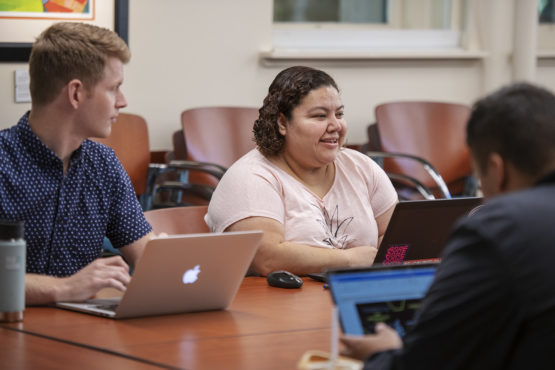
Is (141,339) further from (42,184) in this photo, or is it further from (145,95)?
(145,95)

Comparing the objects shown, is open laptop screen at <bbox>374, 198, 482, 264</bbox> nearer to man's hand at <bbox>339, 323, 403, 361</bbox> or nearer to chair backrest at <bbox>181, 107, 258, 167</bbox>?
man's hand at <bbox>339, 323, 403, 361</bbox>

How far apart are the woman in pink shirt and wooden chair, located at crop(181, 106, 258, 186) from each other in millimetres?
1521

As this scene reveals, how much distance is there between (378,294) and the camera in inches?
61.8

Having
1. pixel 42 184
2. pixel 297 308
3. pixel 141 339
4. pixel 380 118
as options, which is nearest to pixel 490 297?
pixel 141 339

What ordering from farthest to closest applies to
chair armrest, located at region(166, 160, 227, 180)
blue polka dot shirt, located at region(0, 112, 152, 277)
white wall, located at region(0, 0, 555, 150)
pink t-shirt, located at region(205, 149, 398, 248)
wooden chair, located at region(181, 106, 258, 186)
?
white wall, located at region(0, 0, 555, 150) → wooden chair, located at region(181, 106, 258, 186) → chair armrest, located at region(166, 160, 227, 180) → pink t-shirt, located at region(205, 149, 398, 248) → blue polka dot shirt, located at region(0, 112, 152, 277)

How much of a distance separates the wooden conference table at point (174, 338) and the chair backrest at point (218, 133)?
2459mm

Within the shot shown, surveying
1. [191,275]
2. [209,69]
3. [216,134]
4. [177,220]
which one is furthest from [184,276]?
[209,69]

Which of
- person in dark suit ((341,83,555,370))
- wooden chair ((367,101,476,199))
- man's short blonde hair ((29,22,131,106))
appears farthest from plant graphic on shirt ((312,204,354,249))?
wooden chair ((367,101,476,199))

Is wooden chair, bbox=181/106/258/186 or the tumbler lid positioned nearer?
the tumbler lid

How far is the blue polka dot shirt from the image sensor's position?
2234mm

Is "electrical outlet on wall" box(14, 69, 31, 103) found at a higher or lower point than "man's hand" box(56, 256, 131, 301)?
higher

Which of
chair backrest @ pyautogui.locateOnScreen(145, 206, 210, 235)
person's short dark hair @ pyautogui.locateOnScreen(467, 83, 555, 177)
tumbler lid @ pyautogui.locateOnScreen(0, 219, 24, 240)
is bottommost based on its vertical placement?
chair backrest @ pyautogui.locateOnScreen(145, 206, 210, 235)

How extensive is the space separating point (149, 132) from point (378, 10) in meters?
1.78

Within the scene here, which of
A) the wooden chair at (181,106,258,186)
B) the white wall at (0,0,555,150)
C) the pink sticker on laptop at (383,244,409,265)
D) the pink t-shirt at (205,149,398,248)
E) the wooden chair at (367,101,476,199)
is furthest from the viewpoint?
the wooden chair at (367,101,476,199)
